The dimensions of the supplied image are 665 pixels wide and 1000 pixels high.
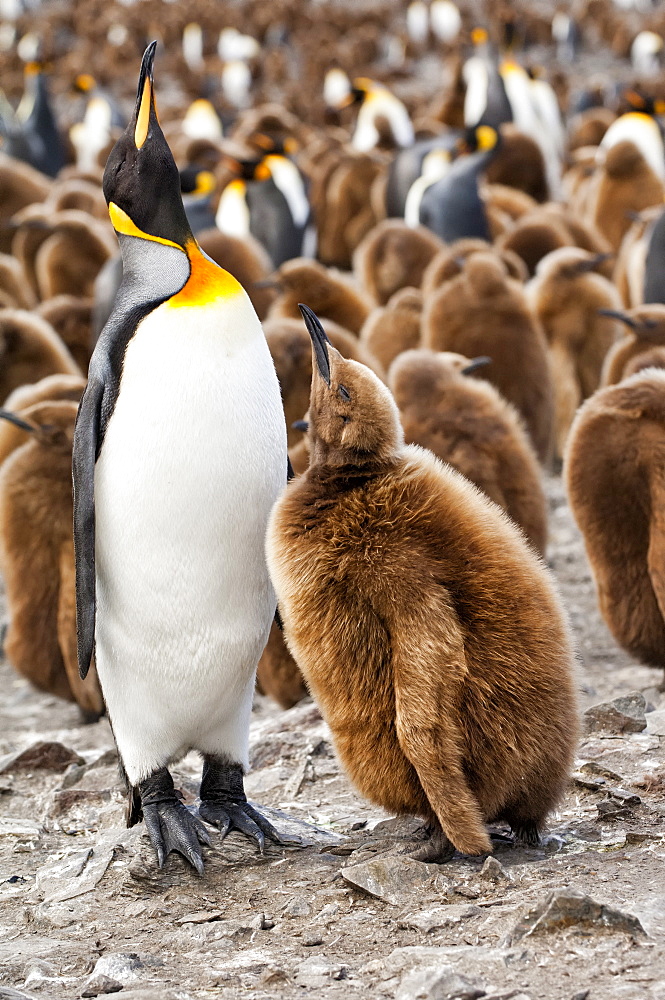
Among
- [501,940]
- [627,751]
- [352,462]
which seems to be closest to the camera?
[501,940]

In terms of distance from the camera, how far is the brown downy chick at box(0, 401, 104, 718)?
4328mm

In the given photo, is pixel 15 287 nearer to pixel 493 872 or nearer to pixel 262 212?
pixel 262 212

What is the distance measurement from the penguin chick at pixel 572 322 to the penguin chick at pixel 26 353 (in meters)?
2.52

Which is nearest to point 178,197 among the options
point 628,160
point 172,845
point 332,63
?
point 172,845

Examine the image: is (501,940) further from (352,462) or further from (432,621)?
(352,462)

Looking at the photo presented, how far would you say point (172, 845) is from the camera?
299cm

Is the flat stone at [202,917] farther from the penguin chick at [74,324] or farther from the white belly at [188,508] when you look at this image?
the penguin chick at [74,324]

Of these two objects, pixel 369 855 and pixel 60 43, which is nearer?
pixel 369 855

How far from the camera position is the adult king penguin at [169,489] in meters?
2.91

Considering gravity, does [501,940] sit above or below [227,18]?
below

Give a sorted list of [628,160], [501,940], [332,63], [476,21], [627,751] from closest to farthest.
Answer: [501,940] < [627,751] < [628,160] < [332,63] < [476,21]

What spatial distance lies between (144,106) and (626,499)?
1.77m

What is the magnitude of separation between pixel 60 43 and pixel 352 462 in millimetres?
35060

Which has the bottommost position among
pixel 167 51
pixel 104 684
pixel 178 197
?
pixel 104 684
